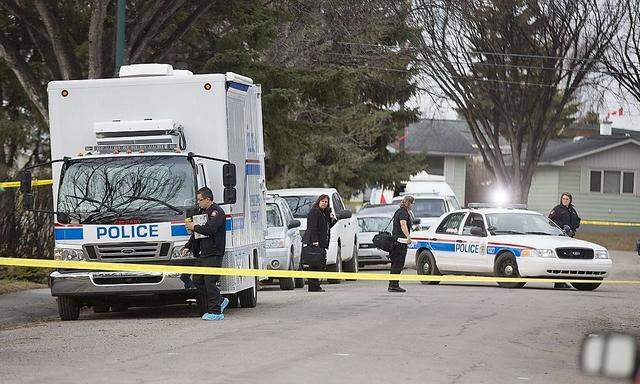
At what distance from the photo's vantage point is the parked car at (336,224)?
25.1 meters

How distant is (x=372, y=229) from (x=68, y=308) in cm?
1766

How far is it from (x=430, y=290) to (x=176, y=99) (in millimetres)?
7727

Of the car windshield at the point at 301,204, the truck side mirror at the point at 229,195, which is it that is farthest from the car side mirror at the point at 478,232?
the truck side mirror at the point at 229,195

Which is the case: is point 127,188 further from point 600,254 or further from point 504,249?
point 600,254

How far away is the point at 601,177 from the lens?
6556 centimetres

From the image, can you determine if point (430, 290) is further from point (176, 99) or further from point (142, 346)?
point (142, 346)

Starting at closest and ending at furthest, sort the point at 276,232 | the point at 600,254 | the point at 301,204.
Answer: the point at 276,232 → the point at 600,254 → the point at 301,204

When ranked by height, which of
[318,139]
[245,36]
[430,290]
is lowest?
[430,290]

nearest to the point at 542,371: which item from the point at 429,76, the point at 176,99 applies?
the point at 176,99

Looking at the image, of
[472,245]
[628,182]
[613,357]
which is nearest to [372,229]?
[472,245]

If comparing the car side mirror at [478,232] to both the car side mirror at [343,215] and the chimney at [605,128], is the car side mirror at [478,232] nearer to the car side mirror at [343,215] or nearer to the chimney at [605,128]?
the car side mirror at [343,215]

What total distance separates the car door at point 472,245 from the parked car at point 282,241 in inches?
123

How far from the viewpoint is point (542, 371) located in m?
11.0

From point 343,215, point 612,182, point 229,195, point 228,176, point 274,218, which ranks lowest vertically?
point 612,182
